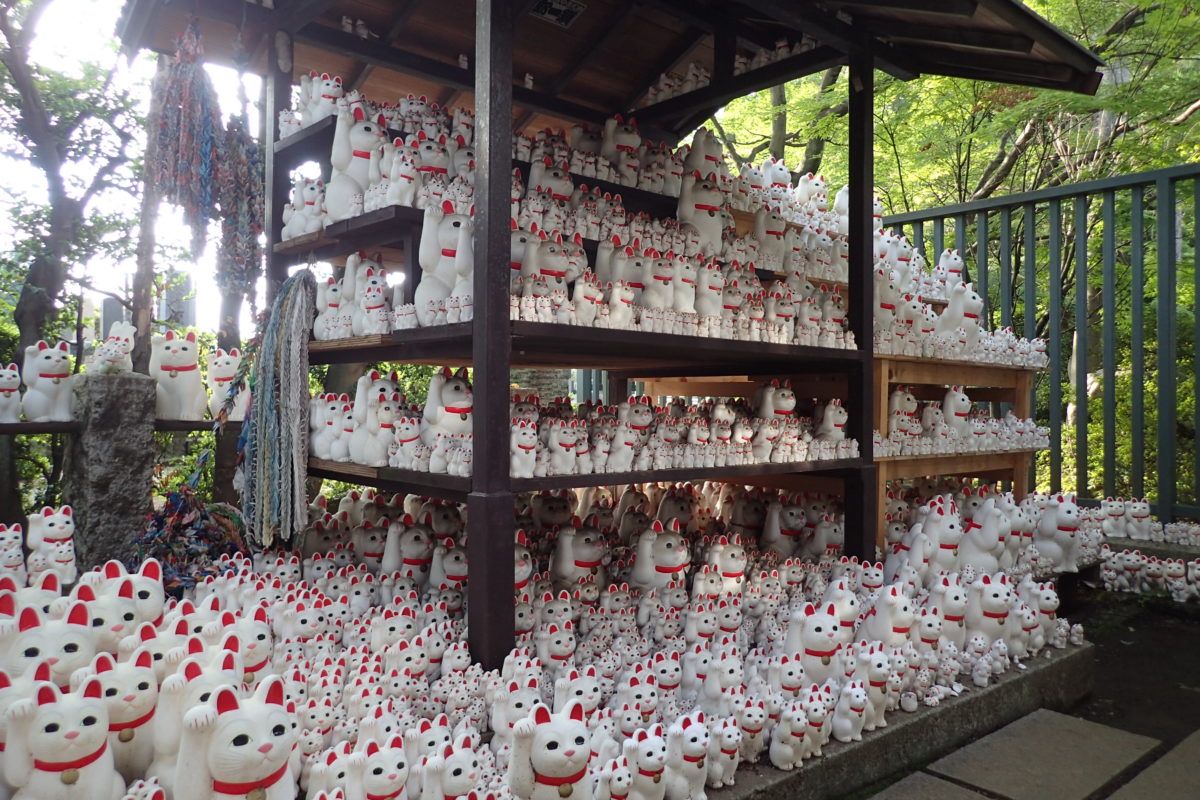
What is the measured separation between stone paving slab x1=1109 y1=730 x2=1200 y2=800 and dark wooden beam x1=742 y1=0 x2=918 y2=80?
375cm

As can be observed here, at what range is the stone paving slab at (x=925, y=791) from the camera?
8.84ft

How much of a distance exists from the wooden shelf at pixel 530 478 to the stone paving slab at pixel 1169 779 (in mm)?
2003

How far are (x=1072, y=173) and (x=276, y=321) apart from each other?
10498mm

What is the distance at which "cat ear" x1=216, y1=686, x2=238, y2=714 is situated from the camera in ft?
6.12

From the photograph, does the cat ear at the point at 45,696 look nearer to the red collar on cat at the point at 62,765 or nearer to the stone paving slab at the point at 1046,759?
the red collar on cat at the point at 62,765

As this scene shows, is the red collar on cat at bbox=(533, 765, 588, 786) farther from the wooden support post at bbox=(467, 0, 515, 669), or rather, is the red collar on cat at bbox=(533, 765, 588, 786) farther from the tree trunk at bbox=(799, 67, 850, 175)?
the tree trunk at bbox=(799, 67, 850, 175)

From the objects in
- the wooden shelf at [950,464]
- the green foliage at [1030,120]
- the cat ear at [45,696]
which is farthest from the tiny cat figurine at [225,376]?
the green foliage at [1030,120]

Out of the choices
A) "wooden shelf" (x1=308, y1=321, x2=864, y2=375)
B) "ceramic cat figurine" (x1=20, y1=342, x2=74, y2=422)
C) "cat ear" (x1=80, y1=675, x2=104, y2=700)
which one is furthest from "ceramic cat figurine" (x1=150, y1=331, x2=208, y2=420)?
"cat ear" (x1=80, y1=675, x2=104, y2=700)

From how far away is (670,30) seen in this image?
5188 mm

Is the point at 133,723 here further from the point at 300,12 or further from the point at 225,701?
the point at 300,12

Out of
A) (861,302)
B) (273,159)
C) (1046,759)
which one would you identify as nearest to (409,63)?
(273,159)

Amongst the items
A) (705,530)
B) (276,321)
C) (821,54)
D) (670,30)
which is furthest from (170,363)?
(821,54)

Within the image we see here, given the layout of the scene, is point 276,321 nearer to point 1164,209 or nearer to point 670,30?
point 670,30

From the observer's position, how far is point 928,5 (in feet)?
12.6
